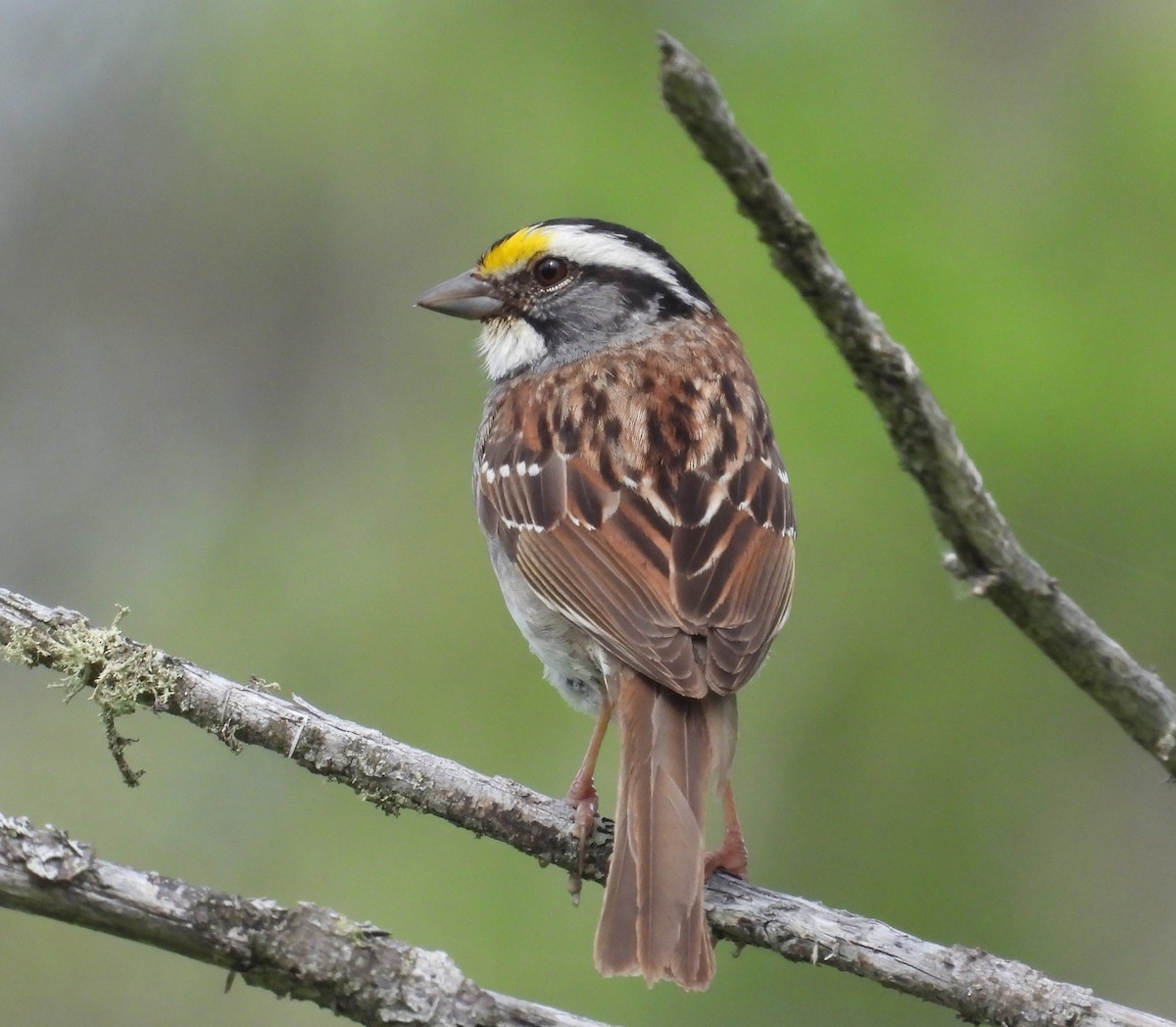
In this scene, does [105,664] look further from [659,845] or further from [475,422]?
[475,422]

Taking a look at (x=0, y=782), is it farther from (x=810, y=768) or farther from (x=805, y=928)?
(x=805, y=928)

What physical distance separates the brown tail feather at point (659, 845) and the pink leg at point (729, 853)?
0.27 m

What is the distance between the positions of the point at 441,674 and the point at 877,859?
214cm

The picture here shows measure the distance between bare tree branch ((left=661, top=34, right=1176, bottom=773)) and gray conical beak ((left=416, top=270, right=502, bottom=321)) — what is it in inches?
117

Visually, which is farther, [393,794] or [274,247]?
[274,247]

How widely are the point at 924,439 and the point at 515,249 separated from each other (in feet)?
10.2

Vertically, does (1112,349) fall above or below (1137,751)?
above

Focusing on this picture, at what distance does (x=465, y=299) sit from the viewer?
239 inches

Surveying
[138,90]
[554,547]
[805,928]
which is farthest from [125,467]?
[805,928]

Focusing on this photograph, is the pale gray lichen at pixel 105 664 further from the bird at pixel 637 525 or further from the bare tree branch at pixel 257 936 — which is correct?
the bird at pixel 637 525

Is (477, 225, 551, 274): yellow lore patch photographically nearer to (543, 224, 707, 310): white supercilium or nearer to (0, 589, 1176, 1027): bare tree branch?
(543, 224, 707, 310): white supercilium

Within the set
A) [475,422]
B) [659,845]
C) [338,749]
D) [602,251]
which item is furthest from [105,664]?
[475,422]

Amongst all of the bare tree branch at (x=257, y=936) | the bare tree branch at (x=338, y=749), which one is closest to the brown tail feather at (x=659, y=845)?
the bare tree branch at (x=338, y=749)

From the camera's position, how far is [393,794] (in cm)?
425
